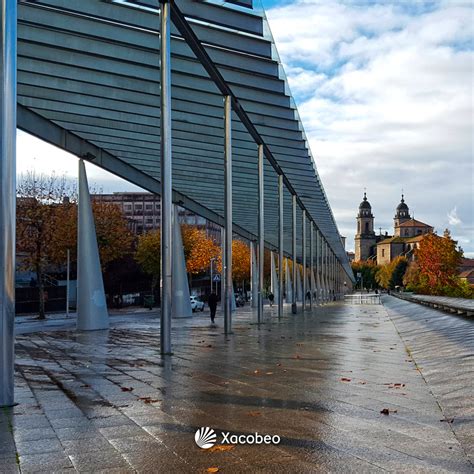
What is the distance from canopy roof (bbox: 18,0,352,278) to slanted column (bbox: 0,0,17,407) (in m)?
7.13

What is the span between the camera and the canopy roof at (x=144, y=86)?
14.3 m

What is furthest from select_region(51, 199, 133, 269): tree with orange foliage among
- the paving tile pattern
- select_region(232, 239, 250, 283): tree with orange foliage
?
the paving tile pattern

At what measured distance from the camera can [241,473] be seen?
4.30m

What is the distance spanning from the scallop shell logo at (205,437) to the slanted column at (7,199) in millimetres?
2660

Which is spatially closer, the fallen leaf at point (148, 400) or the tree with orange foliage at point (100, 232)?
the fallen leaf at point (148, 400)

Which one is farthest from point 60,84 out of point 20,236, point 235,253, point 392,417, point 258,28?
point 235,253

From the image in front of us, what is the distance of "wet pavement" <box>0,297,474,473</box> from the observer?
4664mm

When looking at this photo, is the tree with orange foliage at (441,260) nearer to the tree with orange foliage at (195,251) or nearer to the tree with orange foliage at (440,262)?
the tree with orange foliage at (440,262)

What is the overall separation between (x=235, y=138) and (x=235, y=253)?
41.2m

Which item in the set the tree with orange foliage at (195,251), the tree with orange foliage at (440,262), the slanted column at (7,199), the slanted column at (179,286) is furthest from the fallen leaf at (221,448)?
the tree with orange foliage at (440,262)

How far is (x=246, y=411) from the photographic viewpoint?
6.37 meters

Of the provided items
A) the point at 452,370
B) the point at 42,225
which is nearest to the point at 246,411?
the point at 452,370

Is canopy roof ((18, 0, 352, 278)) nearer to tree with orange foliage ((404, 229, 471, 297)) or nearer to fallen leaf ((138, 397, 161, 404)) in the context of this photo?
fallen leaf ((138, 397, 161, 404))

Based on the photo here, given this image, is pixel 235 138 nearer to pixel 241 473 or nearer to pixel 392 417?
pixel 392 417
